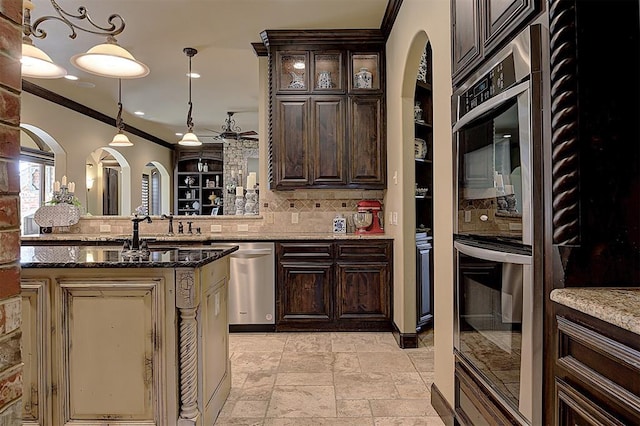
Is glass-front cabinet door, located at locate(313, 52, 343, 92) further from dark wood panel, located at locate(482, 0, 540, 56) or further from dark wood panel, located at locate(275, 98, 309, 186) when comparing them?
dark wood panel, located at locate(482, 0, 540, 56)

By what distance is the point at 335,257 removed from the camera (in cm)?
410

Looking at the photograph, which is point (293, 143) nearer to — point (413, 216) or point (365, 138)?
point (365, 138)

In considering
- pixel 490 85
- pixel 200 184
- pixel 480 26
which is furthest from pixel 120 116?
pixel 490 85

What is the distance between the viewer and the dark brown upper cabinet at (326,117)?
438 centimetres

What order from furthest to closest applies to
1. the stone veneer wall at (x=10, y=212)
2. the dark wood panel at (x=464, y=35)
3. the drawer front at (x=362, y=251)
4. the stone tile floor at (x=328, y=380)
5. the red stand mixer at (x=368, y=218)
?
the red stand mixer at (x=368, y=218)
the drawer front at (x=362, y=251)
the stone tile floor at (x=328, y=380)
the dark wood panel at (x=464, y=35)
the stone veneer wall at (x=10, y=212)

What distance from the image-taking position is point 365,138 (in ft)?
14.4

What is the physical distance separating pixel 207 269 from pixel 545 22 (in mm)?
1851

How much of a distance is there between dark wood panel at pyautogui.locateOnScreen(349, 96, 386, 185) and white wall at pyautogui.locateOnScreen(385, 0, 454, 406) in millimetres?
178

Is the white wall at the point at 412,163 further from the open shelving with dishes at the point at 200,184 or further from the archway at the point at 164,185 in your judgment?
the archway at the point at 164,185

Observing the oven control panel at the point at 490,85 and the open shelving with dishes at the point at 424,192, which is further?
the open shelving with dishes at the point at 424,192

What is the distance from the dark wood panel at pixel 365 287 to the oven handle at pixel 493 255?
87.7 inches

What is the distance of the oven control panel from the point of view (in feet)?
4.61

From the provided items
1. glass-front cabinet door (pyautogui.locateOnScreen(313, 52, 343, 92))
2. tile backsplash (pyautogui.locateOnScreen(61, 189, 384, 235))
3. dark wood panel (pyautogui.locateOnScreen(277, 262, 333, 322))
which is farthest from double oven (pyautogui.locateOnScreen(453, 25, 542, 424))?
tile backsplash (pyautogui.locateOnScreen(61, 189, 384, 235))

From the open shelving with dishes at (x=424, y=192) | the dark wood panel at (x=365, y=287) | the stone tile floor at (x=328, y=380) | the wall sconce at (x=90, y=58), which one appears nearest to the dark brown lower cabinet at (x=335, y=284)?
the dark wood panel at (x=365, y=287)
